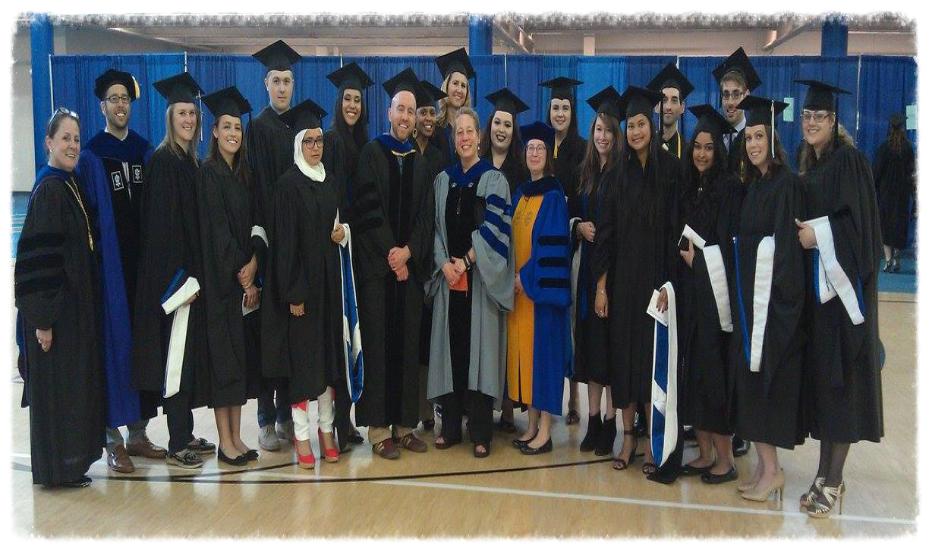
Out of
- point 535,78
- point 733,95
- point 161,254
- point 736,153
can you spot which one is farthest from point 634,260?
point 535,78

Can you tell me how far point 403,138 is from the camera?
4.31m

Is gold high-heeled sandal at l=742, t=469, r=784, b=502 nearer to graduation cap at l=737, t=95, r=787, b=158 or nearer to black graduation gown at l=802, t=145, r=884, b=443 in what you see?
black graduation gown at l=802, t=145, r=884, b=443

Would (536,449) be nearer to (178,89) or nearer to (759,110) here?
(759,110)

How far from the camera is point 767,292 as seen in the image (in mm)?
3494

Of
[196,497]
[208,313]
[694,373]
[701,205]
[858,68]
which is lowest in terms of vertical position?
[196,497]

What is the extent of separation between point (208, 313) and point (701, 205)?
7.91 feet

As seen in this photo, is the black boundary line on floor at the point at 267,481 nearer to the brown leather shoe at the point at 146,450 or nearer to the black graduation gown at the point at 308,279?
the brown leather shoe at the point at 146,450

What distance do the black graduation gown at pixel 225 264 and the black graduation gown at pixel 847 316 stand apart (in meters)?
2.61

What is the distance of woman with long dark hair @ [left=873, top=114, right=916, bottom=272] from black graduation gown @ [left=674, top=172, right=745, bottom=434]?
838 cm

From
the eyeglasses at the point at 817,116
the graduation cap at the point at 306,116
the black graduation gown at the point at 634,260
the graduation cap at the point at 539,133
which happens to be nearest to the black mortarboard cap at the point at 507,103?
the graduation cap at the point at 539,133

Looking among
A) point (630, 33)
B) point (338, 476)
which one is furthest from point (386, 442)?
point (630, 33)

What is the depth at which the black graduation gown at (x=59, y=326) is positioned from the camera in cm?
363

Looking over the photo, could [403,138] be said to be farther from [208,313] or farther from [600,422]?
[600,422]

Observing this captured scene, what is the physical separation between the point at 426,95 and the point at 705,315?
6.13 feet
